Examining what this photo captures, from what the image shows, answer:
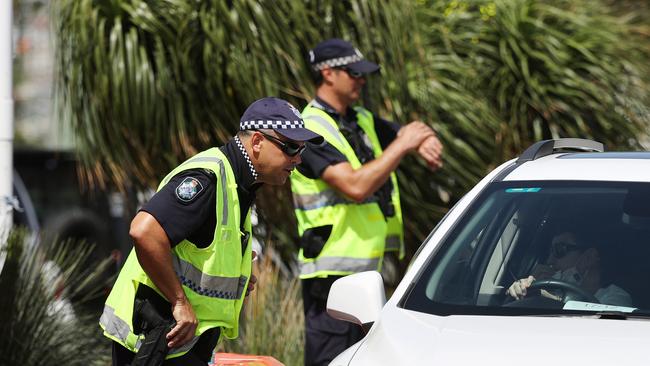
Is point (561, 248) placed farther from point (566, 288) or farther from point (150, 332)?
point (150, 332)

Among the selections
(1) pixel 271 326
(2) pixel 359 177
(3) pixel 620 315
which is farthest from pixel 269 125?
(1) pixel 271 326

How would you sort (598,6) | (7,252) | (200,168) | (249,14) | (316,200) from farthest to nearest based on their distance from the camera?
(598,6) < (249,14) < (7,252) < (316,200) < (200,168)

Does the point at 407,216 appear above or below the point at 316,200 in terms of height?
below

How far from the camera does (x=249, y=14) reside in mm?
7230

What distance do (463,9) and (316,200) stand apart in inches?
122

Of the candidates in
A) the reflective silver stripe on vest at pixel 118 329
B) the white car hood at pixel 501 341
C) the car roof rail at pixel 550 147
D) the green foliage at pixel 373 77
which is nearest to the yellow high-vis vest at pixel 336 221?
the car roof rail at pixel 550 147

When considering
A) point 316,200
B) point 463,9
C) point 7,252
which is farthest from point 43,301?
point 463,9

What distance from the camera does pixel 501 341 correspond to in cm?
333

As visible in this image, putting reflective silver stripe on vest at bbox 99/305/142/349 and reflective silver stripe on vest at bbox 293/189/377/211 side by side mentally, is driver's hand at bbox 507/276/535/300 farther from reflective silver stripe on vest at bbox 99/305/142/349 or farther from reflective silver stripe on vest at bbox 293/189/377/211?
reflective silver stripe on vest at bbox 293/189/377/211

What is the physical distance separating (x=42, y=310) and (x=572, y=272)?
2966 mm

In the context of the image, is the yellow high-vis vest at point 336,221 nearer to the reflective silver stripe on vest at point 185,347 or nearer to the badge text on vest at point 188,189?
the reflective silver stripe on vest at point 185,347

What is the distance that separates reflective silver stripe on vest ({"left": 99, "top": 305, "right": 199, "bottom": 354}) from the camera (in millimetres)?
4004

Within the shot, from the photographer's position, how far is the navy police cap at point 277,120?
13.5 feet

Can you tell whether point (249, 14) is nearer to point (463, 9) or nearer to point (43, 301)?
point (463, 9)
